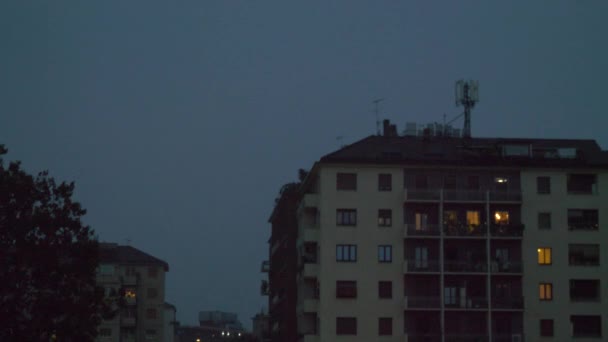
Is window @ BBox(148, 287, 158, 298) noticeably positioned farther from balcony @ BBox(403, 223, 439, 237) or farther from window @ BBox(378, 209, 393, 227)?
balcony @ BBox(403, 223, 439, 237)

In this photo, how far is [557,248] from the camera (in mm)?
89500

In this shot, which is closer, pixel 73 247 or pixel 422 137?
pixel 73 247

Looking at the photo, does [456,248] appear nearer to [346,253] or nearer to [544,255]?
[544,255]

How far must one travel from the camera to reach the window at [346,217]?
294 feet

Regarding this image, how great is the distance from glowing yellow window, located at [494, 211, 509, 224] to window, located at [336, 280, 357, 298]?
12.7m

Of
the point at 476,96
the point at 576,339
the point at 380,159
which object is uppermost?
the point at 476,96

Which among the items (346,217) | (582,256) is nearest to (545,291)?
(582,256)

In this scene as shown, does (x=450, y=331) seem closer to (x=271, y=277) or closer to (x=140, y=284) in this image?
(x=271, y=277)

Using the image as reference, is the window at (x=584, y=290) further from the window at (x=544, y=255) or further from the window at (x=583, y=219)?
the window at (x=583, y=219)

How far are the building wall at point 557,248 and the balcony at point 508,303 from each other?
2.62 feet

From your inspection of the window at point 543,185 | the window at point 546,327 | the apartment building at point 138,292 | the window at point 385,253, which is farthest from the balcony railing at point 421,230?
the apartment building at point 138,292

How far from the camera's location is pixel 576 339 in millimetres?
87500

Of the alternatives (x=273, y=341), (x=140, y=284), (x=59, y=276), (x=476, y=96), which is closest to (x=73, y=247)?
(x=59, y=276)

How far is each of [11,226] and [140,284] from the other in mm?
97644
